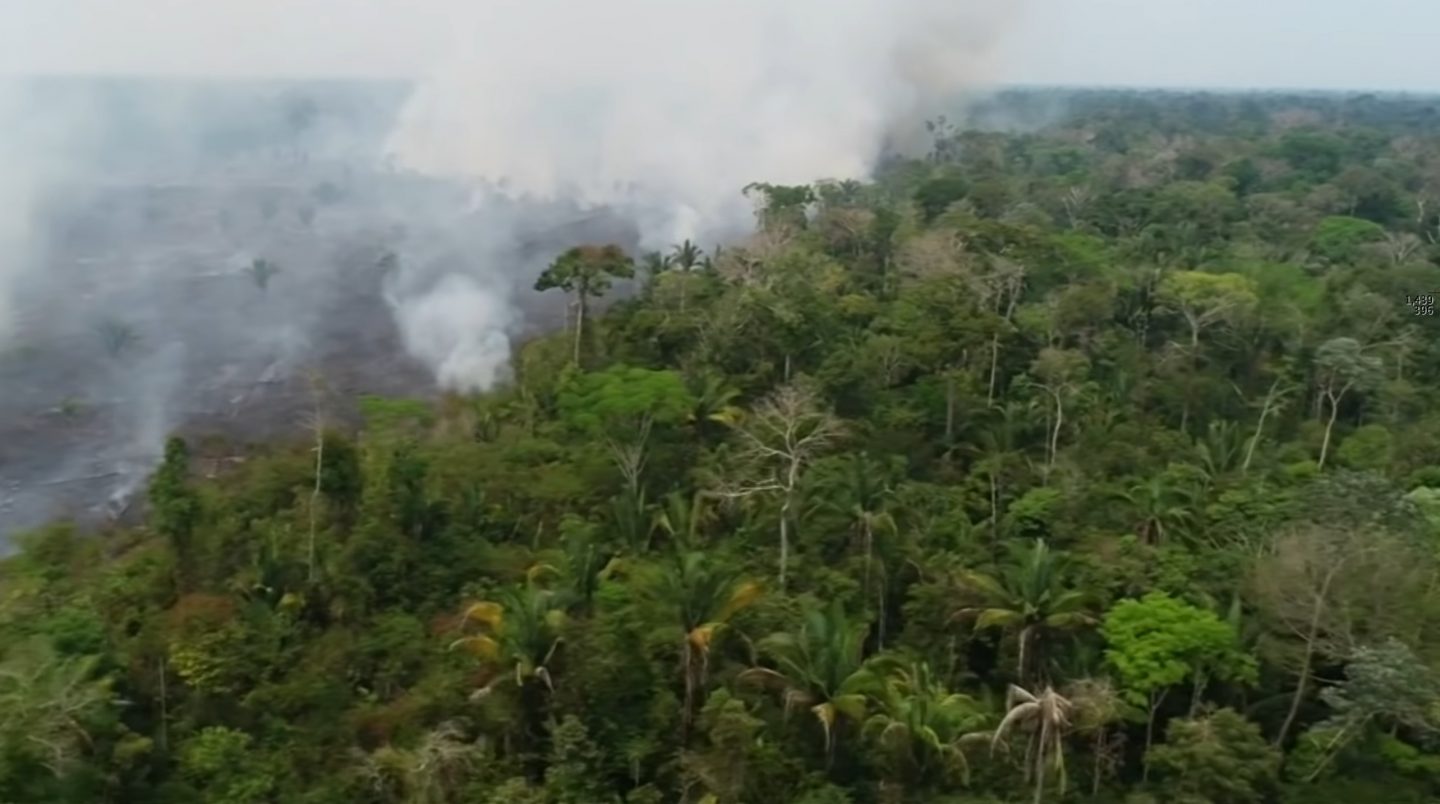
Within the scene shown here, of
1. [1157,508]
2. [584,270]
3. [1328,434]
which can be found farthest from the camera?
[584,270]

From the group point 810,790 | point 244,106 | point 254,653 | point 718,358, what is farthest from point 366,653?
point 244,106

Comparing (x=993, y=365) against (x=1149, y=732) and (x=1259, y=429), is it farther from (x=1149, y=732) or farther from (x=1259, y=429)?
(x=1149, y=732)

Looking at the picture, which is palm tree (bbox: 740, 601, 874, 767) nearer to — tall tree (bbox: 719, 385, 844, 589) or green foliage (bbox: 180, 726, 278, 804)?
tall tree (bbox: 719, 385, 844, 589)

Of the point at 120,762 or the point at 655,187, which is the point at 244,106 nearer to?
the point at 655,187

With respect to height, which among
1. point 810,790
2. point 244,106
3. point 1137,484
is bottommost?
point 810,790

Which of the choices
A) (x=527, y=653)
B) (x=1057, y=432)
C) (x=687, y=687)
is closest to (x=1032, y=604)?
(x=687, y=687)

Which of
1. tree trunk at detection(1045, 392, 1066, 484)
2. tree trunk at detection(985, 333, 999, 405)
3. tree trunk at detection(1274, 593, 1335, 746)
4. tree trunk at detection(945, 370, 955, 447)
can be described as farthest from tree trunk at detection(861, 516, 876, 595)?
tree trunk at detection(985, 333, 999, 405)
